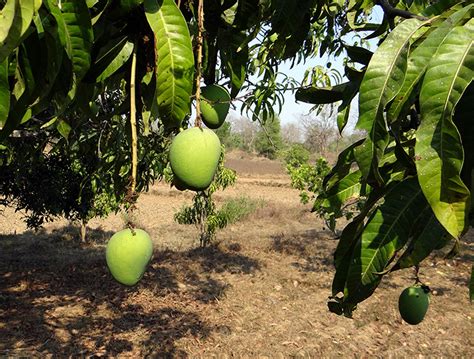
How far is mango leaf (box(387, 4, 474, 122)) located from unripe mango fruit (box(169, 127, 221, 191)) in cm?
34

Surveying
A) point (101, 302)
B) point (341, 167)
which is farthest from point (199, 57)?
point (101, 302)

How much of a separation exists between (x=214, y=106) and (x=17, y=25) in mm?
455

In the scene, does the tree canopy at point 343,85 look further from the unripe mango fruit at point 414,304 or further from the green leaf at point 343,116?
the unripe mango fruit at point 414,304

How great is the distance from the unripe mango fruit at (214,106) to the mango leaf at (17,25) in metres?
0.41

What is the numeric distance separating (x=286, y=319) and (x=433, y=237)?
13.3 ft

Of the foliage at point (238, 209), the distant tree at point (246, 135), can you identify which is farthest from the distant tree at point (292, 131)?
the foliage at point (238, 209)

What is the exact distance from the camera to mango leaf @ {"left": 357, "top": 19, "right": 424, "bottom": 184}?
2.16 feet

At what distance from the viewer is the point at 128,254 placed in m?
0.92

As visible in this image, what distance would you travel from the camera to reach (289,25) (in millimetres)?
1179

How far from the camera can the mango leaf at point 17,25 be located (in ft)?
1.70

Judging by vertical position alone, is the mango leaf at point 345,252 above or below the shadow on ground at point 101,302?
above

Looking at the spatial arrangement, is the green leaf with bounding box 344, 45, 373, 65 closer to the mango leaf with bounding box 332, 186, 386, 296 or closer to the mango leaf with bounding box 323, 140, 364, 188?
the mango leaf with bounding box 323, 140, 364, 188

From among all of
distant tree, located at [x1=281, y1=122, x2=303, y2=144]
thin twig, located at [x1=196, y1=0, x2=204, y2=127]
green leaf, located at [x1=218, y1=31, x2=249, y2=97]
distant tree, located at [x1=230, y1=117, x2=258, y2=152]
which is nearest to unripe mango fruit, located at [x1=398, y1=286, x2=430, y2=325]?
green leaf, located at [x1=218, y1=31, x2=249, y2=97]

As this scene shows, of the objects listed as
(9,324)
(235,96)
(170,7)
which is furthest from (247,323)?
(170,7)
